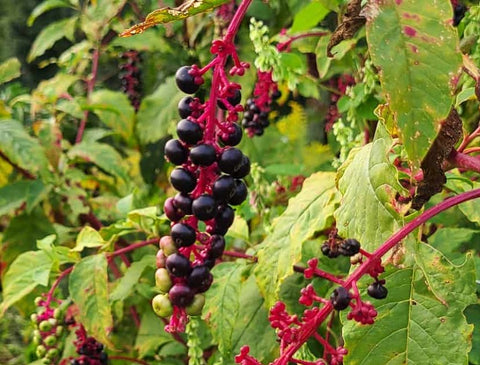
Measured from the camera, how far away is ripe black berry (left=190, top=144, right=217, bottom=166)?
2.74ft

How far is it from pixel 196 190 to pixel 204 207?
0.05 metres

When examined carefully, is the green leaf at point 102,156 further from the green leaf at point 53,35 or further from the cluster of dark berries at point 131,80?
the green leaf at point 53,35

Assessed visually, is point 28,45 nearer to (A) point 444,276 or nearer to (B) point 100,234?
(B) point 100,234

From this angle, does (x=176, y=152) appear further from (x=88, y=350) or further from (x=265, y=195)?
(x=88, y=350)

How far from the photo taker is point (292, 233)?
4.09ft

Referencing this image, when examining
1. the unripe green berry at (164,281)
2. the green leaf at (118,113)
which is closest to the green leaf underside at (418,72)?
the unripe green berry at (164,281)

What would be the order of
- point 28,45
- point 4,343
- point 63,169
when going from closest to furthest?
point 63,169 < point 4,343 < point 28,45

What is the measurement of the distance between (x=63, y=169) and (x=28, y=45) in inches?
196

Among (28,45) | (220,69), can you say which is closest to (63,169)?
(220,69)

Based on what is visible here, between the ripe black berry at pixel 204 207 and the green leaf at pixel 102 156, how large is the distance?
1390 millimetres

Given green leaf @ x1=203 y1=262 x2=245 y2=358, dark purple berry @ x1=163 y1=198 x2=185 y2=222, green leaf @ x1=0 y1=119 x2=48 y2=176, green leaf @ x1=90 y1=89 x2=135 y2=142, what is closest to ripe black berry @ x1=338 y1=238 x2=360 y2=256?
dark purple berry @ x1=163 y1=198 x2=185 y2=222

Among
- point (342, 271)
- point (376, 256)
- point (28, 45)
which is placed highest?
point (376, 256)

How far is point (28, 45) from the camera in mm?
6789

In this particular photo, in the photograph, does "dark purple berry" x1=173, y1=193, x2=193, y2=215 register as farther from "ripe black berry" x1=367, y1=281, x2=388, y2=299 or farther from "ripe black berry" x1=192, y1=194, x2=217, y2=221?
"ripe black berry" x1=367, y1=281, x2=388, y2=299
